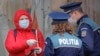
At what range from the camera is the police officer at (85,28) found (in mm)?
7547

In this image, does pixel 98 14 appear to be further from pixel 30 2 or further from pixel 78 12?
pixel 78 12

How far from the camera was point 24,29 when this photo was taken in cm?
819

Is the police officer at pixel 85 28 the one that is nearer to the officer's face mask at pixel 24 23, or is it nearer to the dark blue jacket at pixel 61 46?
the dark blue jacket at pixel 61 46

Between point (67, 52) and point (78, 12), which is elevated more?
point (78, 12)

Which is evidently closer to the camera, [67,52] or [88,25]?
[67,52]

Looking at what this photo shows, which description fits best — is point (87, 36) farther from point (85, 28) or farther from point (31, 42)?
point (31, 42)

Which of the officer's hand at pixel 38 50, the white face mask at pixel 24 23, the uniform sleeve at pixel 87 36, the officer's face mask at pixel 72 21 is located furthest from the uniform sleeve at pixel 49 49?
the white face mask at pixel 24 23

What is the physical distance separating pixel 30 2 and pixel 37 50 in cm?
207

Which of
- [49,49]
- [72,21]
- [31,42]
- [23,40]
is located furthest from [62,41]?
[23,40]

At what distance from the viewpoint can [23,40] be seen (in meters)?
8.11

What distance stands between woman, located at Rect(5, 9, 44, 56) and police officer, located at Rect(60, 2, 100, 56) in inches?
27.9

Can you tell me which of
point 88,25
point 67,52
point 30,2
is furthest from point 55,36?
point 30,2

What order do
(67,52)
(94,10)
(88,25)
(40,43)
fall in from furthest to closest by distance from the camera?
1. (94,10)
2. (40,43)
3. (88,25)
4. (67,52)

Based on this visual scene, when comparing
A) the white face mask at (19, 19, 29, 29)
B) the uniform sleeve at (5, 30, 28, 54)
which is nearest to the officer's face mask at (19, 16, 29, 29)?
the white face mask at (19, 19, 29, 29)
